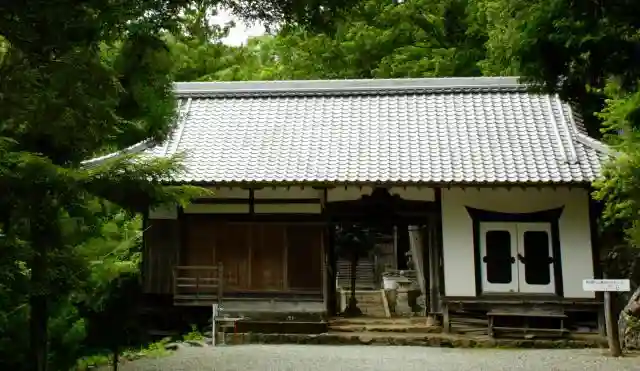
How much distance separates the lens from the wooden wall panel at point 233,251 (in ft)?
38.6

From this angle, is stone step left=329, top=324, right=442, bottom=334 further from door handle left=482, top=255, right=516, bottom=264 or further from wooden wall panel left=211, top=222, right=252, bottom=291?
wooden wall panel left=211, top=222, right=252, bottom=291

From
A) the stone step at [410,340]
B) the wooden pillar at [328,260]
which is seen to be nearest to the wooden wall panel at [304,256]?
the wooden pillar at [328,260]

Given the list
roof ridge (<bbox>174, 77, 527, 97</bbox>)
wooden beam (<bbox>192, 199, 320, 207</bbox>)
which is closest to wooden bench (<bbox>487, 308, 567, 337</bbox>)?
wooden beam (<bbox>192, 199, 320, 207</bbox>)

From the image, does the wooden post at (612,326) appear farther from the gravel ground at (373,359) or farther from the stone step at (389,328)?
the stone step at (389,328)

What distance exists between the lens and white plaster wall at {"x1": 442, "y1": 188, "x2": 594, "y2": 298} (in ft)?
35.7

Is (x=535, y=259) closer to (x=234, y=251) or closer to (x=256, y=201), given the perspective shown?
(x=256, y=201)

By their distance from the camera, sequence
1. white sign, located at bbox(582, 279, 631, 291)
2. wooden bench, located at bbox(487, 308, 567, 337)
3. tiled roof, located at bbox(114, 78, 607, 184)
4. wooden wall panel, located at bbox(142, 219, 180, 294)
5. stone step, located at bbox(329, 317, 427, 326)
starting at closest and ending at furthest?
white sign, located at bbox(582, 279, 631, 291) < wooden bench, located at bbox(487, 308, 567, 337) < tiled roof, located at bbox(114, 78, 607, 184) < stone step, located at bbox(329, 317, 427, 326) < wooden wall panel, located at bbox(142, 219, 180, 294)

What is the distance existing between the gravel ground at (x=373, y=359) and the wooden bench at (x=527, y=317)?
715 millimetres

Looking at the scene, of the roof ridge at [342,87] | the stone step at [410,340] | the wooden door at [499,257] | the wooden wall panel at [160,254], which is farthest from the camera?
the roof ridge at [342,87]

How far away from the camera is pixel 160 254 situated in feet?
38.7

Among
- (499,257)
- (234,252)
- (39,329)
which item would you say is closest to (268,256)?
(234,252)

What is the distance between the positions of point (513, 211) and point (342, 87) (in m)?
5.26

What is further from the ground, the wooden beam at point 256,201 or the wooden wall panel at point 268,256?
the wooden beam at point 256,201

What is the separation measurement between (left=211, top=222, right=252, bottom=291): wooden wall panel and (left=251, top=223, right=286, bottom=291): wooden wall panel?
13 cm
